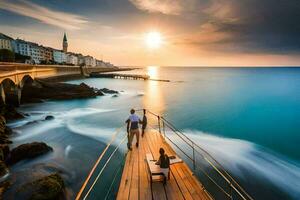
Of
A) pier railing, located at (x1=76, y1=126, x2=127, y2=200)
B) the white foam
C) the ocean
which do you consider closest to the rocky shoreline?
the ocean

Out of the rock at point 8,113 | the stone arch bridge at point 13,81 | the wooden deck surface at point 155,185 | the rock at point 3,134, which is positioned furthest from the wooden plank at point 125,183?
the stone arch bridge at point 13,81

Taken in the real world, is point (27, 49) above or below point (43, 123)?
above

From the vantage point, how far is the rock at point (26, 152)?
650 inches

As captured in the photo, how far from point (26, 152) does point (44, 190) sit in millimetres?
7149

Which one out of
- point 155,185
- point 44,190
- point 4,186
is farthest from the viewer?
point 4,186

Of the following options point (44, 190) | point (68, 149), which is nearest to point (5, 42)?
point (68, 149)

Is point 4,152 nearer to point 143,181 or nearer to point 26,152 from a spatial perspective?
point 26,152

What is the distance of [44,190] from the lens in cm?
1133

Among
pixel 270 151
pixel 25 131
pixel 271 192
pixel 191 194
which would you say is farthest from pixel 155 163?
pixel 25 131

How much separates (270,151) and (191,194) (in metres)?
19.0

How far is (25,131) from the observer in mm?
25031

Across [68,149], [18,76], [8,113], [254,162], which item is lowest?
[254,162]

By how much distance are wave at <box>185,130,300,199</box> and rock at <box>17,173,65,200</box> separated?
1308cm

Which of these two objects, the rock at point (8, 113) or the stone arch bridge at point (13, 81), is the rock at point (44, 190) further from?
the stone arch bridge at point (13, 81)
